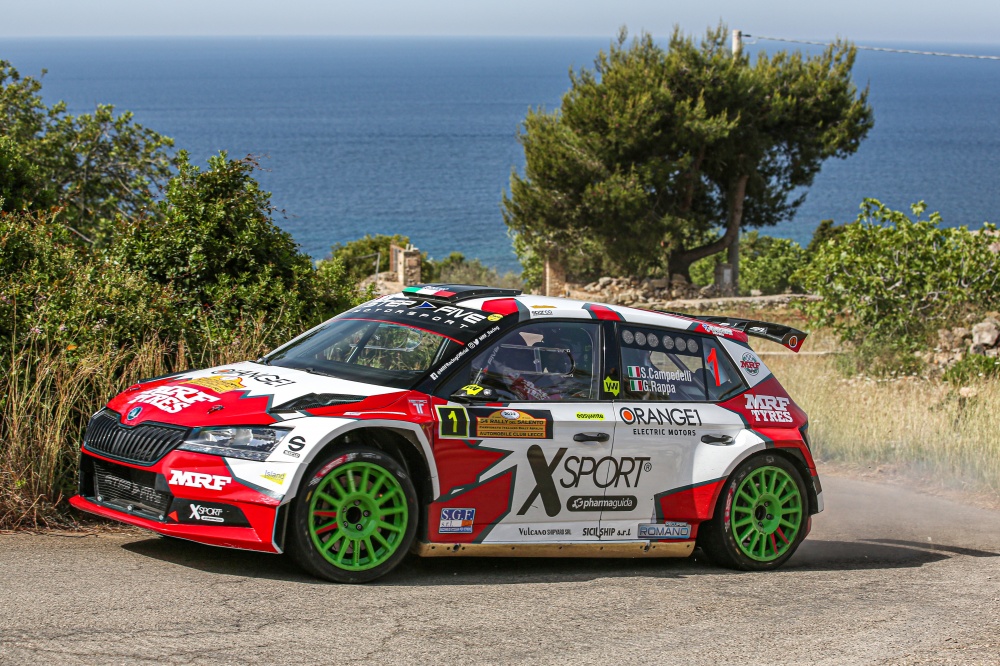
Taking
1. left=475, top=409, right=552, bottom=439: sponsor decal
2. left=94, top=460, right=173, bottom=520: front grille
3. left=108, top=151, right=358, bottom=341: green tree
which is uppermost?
left=108, top=151, right=358, bottom=341: green tree

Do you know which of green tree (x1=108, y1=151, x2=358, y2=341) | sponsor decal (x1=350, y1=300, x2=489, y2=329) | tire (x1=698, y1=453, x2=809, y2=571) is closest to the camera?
sponsor decal (x1=350, y1=300, x2=489, y2=329)

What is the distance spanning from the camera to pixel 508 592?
6.41 metres

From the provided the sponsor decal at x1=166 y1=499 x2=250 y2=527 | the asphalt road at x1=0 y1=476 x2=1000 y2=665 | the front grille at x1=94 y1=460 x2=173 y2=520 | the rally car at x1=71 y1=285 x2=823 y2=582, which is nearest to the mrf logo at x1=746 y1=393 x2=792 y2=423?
the rally car at x1=71 y1=285 x2=823 y2=582

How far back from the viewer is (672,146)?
1511 inches

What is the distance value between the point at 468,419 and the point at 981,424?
9382 mm

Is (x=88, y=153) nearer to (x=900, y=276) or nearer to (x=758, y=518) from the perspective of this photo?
(x=900, y=276)

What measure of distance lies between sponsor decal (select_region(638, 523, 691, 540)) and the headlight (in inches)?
97.1

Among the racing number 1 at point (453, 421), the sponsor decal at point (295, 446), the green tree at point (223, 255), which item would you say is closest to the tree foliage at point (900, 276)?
the green tree at point (223, 255)

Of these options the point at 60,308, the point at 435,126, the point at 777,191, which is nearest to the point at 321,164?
the point at 435,126

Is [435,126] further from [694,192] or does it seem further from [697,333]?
[697,333]

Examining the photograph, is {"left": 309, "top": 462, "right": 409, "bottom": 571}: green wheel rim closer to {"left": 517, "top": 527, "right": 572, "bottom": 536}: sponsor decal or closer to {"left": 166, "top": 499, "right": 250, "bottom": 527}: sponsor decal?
{"left": 166, "top": 499, "right": 250, "bottom": 527}: sponsor decal

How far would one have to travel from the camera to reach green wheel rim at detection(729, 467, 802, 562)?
7617 millimetres

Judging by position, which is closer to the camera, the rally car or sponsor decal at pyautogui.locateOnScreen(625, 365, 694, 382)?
the rally car

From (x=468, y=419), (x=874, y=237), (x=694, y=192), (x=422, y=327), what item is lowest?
(x=468, y=419)
